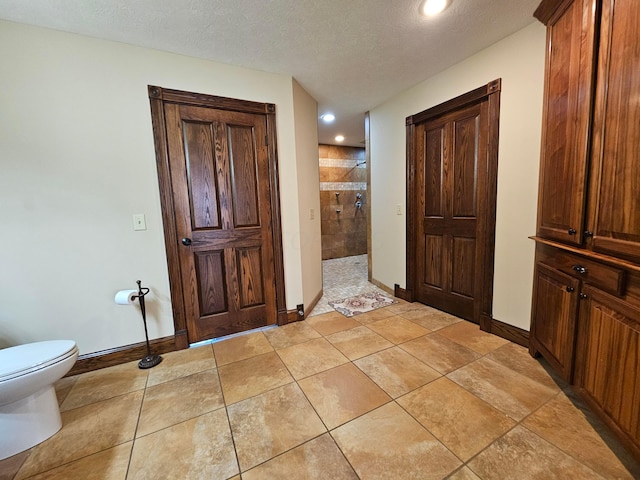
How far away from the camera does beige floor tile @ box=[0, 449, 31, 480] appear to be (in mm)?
1158

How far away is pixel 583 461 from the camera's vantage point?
111 centimetres

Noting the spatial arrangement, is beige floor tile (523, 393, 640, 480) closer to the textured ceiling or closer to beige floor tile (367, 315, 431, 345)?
beige floor tile (367, 315, 431, 345)

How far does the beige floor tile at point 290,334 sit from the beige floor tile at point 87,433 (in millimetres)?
994

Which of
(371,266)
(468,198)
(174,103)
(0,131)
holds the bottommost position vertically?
(371,266)

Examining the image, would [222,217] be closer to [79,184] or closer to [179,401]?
[79,184]

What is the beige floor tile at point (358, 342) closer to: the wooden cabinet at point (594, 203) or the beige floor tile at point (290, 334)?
the beige floor tile at point (290, 334)

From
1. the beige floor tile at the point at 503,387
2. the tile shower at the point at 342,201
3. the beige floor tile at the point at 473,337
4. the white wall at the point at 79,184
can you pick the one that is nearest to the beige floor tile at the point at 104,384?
the white wall at the point at 79,184

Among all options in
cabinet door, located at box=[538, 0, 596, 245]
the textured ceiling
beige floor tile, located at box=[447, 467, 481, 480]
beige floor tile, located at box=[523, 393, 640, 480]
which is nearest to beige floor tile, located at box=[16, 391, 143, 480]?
beige floor tile, located at box=[447, 467, 481, 480]

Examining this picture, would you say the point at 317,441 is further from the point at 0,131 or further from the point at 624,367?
the point at 0,131

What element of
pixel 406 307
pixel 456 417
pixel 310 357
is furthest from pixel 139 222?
pixel 406 307

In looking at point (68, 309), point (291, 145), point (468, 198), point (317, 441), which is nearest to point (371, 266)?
point (468, 198)

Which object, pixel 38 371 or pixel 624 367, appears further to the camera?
pixel 38 371

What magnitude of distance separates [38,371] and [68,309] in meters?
0.72

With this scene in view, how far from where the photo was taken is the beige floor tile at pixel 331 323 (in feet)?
7.95
